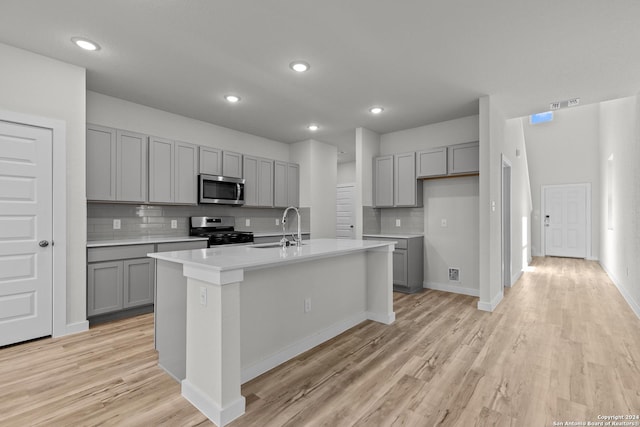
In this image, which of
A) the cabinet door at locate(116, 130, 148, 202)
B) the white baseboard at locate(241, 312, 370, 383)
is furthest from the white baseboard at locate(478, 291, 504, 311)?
the cabinet door at locate(116, 130, 148, 202)

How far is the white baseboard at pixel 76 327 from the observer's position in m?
3.12

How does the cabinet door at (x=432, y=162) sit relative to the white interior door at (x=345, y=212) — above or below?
above

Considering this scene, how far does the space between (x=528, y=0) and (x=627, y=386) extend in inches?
107

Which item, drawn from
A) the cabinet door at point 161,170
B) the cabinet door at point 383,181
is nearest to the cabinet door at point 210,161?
the cabinet door at point 161,170

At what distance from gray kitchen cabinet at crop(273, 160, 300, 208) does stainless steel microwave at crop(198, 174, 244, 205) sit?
797 mm

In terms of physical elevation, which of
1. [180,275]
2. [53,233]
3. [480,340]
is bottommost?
[480,340]

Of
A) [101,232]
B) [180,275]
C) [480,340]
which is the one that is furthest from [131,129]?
[480,340]

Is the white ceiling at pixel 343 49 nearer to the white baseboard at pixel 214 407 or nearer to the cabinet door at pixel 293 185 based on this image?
the cabinet door at pixel 293 185

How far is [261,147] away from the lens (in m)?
5.80

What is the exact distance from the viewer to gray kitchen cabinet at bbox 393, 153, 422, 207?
5.07 meters

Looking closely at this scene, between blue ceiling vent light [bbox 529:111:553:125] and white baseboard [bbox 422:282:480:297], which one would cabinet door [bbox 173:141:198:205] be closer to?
white baseboard [bbox 422:282:480:297]

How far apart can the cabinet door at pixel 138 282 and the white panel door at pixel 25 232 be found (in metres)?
0.68

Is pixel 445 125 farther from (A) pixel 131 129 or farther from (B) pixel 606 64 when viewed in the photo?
(A) pixel 131 129

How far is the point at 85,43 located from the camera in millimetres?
2736
